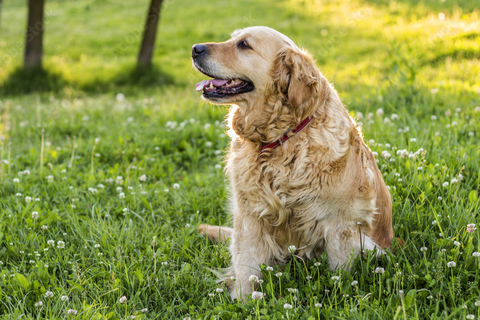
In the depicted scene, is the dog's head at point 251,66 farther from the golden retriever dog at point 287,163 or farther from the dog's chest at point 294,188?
the dog's chest at point 294,188

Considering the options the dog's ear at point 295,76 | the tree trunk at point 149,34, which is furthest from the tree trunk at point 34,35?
the dog's ear at point 295,76

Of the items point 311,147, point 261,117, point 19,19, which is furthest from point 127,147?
point 19,19

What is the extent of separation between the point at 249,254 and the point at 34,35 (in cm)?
996

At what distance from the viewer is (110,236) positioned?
307 cm

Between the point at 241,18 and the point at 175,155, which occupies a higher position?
the point at 241,18

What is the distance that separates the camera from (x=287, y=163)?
8.54 ft

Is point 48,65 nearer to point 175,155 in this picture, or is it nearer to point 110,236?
point 175,155

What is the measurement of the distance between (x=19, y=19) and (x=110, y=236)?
2213cm

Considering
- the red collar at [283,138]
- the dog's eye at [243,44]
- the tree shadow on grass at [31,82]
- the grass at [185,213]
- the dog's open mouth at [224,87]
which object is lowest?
the tree shadow on grass at [31,82]

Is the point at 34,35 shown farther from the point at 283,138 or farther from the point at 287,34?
the point at 283,138

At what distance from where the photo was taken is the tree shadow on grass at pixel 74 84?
10.1 metres

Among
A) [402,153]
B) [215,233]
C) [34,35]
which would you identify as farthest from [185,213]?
[34,35]

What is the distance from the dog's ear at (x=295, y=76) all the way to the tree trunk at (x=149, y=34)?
9.21 meters

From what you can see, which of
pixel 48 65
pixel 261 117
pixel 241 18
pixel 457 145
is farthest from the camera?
pixel 241 18
